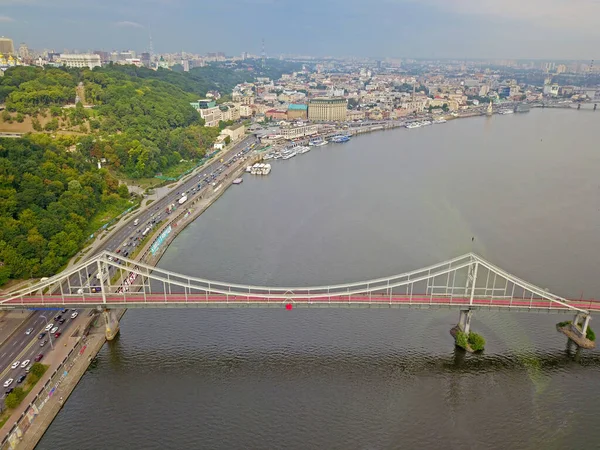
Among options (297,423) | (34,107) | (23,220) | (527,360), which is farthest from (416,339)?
(34,107)

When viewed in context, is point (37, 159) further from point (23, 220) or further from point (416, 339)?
point (416, 339)

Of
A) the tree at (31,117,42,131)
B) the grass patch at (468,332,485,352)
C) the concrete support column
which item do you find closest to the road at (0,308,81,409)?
the concrete support column

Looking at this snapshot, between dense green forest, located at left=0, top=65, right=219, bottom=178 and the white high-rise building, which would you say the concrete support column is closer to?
dense green forest, located at left=0, top=65, right=219, bottom=178

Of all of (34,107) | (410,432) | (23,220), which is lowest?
(410,432)

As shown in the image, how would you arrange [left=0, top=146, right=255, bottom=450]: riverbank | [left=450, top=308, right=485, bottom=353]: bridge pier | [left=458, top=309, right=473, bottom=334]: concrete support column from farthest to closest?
[left=458, top=309, right=473, bottom=334]: concrete support column, [left=450, top=308, right=485, bottom=353]: bridge pier, [left=0, top=146, right=255, bottom=450]: riverbank

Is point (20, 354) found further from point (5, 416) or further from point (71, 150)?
point (71, 150)

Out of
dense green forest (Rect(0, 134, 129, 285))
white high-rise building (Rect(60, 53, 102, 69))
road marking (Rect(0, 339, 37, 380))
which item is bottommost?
road marking (Rect(0, 339, 37, 380))
